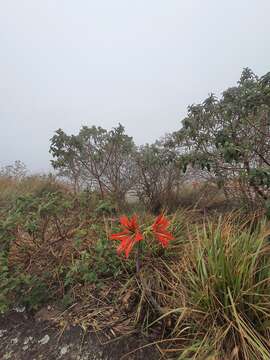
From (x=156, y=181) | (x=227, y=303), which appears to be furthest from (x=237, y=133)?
(x=227, y=303)

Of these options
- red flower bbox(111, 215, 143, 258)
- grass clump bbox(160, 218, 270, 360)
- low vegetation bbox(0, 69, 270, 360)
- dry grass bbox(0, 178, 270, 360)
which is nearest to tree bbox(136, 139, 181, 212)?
low vegetation bbox(0, 69, 270, 360)

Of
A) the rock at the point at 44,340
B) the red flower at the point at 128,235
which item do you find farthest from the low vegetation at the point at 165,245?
the rock at the point at 44,340

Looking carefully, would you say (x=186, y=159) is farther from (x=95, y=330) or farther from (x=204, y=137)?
(x=95, y=330)

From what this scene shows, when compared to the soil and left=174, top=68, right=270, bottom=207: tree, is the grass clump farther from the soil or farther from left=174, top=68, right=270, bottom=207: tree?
left=174, top=68, right=270, bottom=207: tree

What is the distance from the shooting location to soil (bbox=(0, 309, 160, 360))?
203 cm

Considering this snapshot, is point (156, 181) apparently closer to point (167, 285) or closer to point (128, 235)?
point (167, 285)

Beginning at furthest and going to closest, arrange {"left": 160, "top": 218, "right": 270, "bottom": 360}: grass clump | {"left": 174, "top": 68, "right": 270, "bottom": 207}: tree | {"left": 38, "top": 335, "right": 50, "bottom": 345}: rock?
1. {"left": 174, "top": 68, "right": 270, "bottom": 207}: tree
2. {"left": 38, "top": 335, "right": 50, "bottom": 345}: rock
3. {"left": 160, "top": 218, "right": 270, "bottom": 360}: grass clump

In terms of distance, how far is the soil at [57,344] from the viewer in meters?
2.03

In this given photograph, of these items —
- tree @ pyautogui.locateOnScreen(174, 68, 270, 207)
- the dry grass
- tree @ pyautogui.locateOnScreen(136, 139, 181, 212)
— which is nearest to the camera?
the dry grass

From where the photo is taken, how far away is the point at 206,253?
2.38 meters

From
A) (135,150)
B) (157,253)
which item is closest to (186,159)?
(157,253)

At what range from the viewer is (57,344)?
218 centimetres

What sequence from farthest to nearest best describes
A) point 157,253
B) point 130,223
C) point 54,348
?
point 157,253, point 54,348, point 130,223

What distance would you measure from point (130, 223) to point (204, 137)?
229 centimetres
